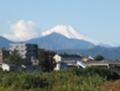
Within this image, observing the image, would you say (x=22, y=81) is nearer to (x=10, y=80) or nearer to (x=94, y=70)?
(x=10, y=80)

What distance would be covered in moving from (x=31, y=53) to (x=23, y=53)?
2150 mm

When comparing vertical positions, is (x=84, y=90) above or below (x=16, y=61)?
below

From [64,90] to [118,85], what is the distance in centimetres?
301

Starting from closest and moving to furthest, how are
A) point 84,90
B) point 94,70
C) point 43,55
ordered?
1. point 84,90
2. point 94,70
3. point 43,55

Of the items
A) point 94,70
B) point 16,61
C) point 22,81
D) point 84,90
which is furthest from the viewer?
point 16,61

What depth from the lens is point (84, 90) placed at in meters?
25.3

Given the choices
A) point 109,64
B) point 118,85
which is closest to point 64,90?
point 118,85

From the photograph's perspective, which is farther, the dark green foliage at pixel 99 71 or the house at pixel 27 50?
the house at pixel 27 50

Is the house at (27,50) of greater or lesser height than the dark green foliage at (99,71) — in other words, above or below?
above

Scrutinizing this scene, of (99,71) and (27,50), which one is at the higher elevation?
(27,50)

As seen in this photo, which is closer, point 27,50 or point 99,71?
point 99,71

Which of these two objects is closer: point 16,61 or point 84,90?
point 84,90

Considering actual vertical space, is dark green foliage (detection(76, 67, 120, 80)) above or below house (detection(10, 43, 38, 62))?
below

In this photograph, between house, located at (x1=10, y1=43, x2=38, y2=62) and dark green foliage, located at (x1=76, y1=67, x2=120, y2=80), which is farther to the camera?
house, located at (x1=10, y1=43, x2=38, y2=62)
